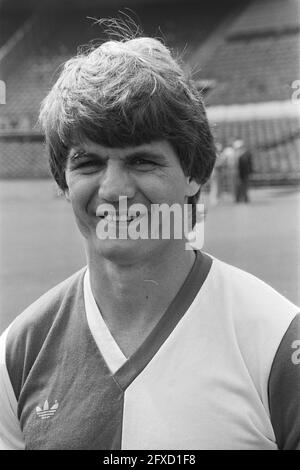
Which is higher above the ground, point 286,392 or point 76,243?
point 286,392

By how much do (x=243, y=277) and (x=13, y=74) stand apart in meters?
31.3

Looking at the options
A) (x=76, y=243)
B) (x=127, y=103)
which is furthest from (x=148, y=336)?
(x=76, y=243)

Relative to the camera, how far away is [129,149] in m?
1.50

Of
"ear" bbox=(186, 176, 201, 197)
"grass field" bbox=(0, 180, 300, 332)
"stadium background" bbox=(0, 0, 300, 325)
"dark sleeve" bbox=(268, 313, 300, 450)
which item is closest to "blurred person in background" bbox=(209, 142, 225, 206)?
"grass field" bbox=(0, 180, 300, 332)

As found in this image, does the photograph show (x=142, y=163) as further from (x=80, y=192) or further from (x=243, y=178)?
(x=243, y=178)

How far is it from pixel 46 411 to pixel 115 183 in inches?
19.5

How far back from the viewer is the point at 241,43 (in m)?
27.8

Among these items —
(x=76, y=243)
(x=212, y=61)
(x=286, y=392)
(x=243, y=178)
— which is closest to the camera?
(x=286, y=392)

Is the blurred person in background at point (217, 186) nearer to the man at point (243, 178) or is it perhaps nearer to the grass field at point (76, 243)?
the grass field at point (76, 243)

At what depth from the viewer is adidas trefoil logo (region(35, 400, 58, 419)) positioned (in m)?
1.56

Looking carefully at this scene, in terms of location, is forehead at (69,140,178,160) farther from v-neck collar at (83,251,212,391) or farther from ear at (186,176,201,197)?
v-neck collar at (83,251,212,391)

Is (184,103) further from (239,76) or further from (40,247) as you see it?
(239,76)

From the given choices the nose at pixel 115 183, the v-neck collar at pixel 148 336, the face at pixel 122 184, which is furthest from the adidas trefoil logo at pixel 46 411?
the nose at pixel 115 183

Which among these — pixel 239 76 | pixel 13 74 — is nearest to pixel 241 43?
pixel 239 76
